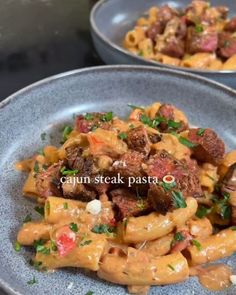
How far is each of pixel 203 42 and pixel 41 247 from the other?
128cm

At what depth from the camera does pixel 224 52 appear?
2.11m

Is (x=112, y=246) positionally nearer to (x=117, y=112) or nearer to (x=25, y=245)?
(x=25, y=245)


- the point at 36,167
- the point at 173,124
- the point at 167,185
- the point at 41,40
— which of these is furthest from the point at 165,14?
the point at 167,185

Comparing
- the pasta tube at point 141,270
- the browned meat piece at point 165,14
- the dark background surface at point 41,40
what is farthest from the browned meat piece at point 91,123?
the browned meat piece at point 165,14

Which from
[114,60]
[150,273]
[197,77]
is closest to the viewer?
[150,273]

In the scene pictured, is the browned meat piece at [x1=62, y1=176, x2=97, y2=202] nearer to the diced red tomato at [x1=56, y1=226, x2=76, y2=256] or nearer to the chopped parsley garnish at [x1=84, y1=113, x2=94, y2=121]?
the diced red tomato at [x1=56, y1=226, x2=76, y2=256]

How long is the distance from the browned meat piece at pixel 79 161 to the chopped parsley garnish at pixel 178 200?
236 mm

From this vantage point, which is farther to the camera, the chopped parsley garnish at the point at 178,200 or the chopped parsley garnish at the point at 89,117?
the chopped parsley garnish at the point at 89,117

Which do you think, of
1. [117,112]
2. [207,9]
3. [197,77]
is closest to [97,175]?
[117,112]

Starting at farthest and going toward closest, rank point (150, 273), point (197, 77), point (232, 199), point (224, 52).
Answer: point (224, 52) < point (197, 77) < point (232, 199) < point (150, 273)

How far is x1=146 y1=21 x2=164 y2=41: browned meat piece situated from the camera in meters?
2.24

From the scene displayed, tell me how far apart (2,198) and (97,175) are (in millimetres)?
298

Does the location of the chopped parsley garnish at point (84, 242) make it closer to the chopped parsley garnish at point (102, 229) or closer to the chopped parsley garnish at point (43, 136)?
the chopped parsley garnish at point (102, 229)

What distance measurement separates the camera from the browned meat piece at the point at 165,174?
1211 mm
